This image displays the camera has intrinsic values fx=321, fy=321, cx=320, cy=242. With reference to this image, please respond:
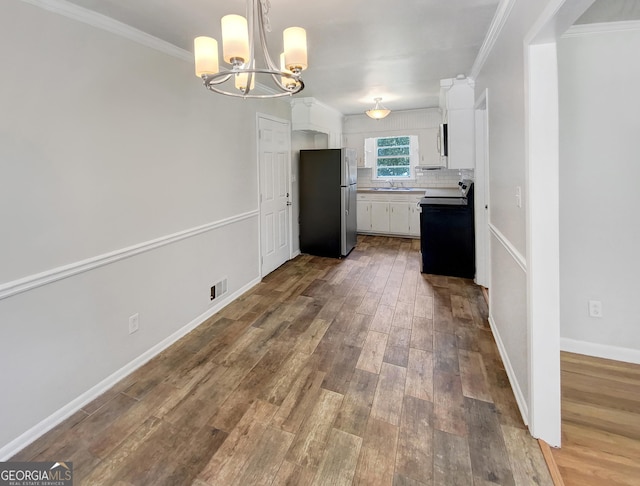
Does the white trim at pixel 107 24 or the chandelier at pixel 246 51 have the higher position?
the white trim at pixel 107 24

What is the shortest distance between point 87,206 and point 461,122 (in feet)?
12.4

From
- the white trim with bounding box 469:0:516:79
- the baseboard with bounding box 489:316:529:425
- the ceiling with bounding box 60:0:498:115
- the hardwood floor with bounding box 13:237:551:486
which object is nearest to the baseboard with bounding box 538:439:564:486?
the hardwood floor with bounding box 13:237:551:486

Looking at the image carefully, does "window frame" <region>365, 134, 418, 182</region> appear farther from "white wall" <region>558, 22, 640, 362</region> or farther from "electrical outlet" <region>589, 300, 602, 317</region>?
"electrical outlet" <region>589, 300, 602, 317</region>

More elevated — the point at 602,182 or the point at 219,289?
the point at 602,182

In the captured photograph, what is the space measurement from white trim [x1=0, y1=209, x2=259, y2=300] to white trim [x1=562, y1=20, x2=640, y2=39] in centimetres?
308

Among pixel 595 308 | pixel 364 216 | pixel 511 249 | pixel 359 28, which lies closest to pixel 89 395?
pixel 511 249

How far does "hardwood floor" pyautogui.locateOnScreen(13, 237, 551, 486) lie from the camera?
4.97ft

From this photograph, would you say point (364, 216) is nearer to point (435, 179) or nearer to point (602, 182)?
point (435, 179)

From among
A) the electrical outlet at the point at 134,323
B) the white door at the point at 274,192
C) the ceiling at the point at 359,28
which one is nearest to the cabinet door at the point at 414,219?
the white door at the point at 274,192

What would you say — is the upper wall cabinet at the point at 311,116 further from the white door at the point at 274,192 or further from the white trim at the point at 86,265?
the white trim at the point at 86,265

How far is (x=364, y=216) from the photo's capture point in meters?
6.73

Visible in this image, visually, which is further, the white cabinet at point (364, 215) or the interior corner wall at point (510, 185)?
the white cabinet at point (364, 215)

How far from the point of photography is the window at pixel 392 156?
21.8 ft

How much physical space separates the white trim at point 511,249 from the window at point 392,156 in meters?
4.31
